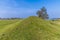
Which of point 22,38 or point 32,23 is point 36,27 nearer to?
point 32,23

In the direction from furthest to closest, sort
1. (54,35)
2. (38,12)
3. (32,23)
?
1. (38,12)
2. (32,23)
3. (54,35)

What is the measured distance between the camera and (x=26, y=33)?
24031 millimetres

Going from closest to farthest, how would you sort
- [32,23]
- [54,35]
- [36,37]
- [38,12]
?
[36,37], [54,35], [32,23], [38,12]

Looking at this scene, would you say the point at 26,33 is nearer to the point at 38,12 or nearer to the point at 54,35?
the point at 54,35

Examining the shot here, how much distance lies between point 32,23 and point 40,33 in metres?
3.10

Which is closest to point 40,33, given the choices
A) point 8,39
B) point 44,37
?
point 44,37

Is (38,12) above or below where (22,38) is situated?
above

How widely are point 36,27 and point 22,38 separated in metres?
3.74

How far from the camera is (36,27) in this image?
25469 millimetres

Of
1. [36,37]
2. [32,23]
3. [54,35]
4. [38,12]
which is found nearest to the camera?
[36,37]

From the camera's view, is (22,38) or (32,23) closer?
(22,38)

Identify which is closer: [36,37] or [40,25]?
[36,37]

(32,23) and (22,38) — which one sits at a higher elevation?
(32,23)

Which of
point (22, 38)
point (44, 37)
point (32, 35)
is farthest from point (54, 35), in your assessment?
point (22, 38)
